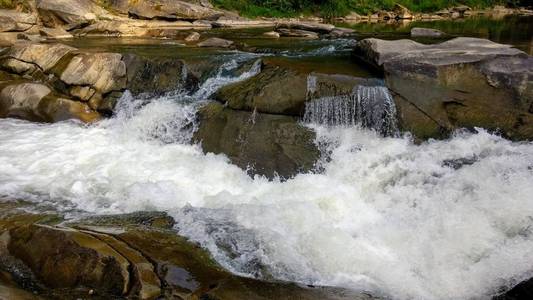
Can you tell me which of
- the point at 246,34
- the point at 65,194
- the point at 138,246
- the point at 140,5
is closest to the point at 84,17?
the point at 140,5

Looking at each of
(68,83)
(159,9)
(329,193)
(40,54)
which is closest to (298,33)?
(159,9)

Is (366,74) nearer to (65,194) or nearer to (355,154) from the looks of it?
(355,154)

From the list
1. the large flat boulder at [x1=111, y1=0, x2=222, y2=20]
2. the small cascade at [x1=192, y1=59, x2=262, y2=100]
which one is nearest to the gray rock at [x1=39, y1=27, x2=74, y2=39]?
the large flat boulder at [x1=111, y1=0, x2=222, y2=20]

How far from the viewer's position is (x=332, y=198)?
6.65m

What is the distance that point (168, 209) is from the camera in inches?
248

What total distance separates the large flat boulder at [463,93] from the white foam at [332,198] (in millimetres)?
337

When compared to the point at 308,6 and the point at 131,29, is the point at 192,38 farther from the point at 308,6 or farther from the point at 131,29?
the point at 308,6

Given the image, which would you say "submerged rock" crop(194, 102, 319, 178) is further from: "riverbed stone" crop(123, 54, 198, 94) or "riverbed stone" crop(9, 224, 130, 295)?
"riverbed stone" crop(9, 224, 130, 295)

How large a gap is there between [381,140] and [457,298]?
3.59 meters

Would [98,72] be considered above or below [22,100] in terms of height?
above

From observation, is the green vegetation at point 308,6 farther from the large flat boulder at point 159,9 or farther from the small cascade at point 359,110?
the small cascade at point 359,110

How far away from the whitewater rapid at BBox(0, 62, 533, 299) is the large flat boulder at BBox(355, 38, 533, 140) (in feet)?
1.05

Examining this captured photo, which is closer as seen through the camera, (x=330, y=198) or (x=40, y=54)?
(x=330, y=198)

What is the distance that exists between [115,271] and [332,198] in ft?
10.8
